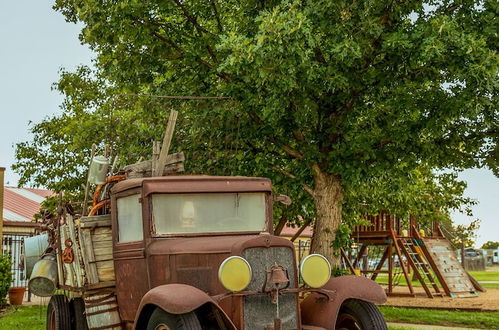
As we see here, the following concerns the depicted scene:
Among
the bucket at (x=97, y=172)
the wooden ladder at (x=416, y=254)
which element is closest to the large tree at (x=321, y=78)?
the bucket at (x=97, y=172)

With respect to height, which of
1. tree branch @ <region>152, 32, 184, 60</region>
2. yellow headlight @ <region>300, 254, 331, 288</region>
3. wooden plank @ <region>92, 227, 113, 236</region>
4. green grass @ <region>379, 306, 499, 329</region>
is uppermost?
tree branch @ <region>152, 32, 184, 60</region>

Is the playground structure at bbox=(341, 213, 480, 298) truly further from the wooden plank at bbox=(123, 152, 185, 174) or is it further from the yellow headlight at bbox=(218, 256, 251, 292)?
the yellow headlight at bbox=(218, 256, 251, 292)

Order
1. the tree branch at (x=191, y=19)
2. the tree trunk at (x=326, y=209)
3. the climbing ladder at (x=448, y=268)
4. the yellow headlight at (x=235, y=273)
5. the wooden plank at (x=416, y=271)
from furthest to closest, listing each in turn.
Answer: the climbing ladder at (x=448, y=268) → the wooden plank at (x=416, y=271) → the tree branch at (x=191, y=19) → the tree trunk at (x=326, y=209) → the yellow headlight at (x=235, y=273)

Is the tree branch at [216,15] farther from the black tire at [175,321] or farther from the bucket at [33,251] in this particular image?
the black tire at [175,321]

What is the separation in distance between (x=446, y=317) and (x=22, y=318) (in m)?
8.99

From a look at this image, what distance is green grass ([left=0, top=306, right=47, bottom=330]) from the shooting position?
13677mm

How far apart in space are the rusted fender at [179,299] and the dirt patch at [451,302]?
35.0 ft

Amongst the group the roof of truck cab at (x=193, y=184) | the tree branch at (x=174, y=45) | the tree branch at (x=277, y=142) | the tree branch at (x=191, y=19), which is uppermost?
the tree branch at (x=191, y=19)

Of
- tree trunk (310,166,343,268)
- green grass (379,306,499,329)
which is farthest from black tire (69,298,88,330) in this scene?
green grass (379,306,499,329)

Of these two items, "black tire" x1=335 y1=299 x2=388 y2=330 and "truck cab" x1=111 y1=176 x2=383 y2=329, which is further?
"black tire" x1=335 y1=299 x2=388 y2=330

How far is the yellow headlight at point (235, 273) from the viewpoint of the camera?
21.8 feet

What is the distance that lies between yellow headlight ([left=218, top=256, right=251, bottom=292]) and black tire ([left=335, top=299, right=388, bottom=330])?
4.60 feet

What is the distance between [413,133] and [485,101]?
154 cm

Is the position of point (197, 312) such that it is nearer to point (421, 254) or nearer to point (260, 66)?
point (260, 66)
